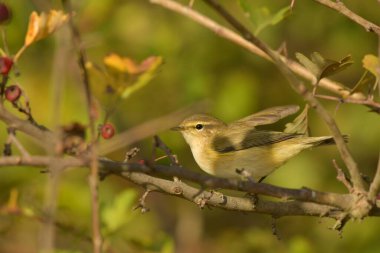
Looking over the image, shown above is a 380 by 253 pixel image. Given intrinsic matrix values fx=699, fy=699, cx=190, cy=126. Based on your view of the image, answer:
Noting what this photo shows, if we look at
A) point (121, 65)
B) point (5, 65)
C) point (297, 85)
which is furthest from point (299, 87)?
point (5, 65)

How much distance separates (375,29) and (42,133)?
1.72 m

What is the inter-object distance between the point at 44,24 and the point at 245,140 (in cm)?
281

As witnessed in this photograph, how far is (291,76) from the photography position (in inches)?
96.1

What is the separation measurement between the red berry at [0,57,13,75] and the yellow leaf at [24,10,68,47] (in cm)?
11

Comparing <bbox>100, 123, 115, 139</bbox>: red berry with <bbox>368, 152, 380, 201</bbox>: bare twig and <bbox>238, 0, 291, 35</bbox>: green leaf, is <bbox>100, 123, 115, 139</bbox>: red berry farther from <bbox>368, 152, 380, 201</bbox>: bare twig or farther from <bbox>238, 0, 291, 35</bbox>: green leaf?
<bbox>368, 152, 380, 201</bbox>: bare twig

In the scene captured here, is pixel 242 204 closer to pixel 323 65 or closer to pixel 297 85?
pixel 323 65

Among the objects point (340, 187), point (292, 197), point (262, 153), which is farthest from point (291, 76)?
point (340, 187)

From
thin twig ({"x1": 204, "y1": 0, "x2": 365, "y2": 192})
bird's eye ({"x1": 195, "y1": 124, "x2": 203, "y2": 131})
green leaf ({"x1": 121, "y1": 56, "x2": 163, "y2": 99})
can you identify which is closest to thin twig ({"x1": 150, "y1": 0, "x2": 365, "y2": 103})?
thin twig ({"x1": 204, "y1": 0, "x2": 365, "y2": 192})

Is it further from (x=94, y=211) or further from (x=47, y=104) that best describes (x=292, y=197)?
(x=47, y=104)

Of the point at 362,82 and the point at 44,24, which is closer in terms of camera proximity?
the point at 44,24

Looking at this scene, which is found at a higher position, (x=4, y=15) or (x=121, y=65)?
(x=4, y=15)

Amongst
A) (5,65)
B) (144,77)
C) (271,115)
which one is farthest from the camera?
(271,115)

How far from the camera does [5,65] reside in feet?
8.71

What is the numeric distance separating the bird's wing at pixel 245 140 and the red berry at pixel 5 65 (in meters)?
2.80
